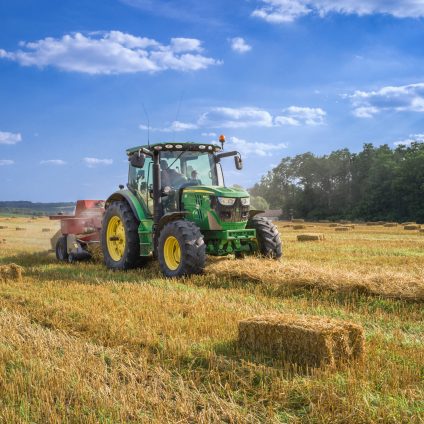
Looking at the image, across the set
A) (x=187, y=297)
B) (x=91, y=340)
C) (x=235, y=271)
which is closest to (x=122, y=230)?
(x=235, y=271)

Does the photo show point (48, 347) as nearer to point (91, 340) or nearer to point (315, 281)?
point (91, 340)

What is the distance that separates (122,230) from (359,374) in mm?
7618

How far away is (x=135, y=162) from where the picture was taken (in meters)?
9.67

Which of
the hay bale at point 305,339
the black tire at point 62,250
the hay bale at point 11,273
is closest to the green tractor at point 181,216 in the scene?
the black tire at point 62,250

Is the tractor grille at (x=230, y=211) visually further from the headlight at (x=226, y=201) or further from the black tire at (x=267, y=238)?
the black tire at (x=267, y=238)

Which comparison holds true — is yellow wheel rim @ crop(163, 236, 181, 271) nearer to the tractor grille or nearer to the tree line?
the tractor grille

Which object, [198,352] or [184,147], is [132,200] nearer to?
[184,147]

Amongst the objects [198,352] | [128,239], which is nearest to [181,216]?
[128,239]

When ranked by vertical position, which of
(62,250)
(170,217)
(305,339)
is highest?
(170,217)

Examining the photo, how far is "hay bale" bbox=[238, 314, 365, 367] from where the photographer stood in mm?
4535

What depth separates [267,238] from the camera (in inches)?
398

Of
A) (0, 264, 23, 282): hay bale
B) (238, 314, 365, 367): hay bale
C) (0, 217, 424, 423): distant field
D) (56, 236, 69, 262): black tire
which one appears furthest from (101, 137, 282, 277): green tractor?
(238, 314, 365, 367): hay bale

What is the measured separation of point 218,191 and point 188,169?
1.21 meters

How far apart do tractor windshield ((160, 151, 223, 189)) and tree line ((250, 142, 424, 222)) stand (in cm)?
4280
